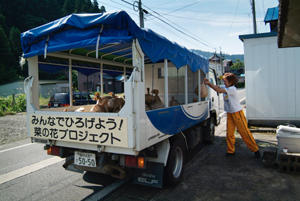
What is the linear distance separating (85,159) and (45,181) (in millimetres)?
1482

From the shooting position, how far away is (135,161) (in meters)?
2.90

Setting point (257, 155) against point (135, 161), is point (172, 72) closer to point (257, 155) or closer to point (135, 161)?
point (257, 155)

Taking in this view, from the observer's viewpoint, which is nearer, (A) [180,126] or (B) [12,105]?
(A) [180,126]

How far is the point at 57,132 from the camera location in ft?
10.7

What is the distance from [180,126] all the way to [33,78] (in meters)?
2.82

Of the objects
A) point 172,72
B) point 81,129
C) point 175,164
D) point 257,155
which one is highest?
point 172,72

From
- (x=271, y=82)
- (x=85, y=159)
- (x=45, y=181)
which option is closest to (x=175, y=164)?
(x=85, y=159)

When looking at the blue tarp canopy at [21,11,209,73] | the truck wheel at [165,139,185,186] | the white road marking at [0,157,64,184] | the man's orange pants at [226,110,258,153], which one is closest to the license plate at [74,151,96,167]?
the truck wheel at [165,139,185,186]

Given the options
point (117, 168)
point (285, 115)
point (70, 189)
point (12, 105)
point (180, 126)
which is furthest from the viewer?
point (12, 105)

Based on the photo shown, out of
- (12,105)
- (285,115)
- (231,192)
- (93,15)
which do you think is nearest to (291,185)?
(231,192)

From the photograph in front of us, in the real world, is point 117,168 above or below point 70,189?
above

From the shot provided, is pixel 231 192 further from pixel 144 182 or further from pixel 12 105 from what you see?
pixel 12 105

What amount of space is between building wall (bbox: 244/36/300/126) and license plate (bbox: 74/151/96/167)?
6.65 meters

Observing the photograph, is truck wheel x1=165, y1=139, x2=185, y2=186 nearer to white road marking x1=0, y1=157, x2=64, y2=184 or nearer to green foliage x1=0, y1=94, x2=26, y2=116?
white road marking x1=0, y1=157, x2=64, y2=184
